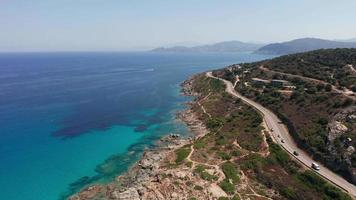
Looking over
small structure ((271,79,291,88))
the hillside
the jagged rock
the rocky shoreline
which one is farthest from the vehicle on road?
small structure ((271,79,291,88))

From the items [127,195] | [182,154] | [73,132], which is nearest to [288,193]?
[182,154]

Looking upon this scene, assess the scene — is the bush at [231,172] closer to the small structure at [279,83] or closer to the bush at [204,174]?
the bush at [204,174]

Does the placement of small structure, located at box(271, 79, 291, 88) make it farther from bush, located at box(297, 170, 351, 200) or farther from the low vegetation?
bush, located at box(297, 170, 351, 200)

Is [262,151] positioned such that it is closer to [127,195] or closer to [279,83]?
[127,195]

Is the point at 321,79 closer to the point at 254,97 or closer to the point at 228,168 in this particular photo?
the point at 254,97

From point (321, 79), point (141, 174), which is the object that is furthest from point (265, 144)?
point (321, 79)

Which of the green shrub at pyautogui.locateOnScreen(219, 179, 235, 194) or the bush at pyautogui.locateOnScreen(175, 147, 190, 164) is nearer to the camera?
the green shrub at pyautogui.locateOnScreen(219, 179, 235, 194)

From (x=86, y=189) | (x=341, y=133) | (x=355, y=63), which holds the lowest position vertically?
(x=86, y=189)

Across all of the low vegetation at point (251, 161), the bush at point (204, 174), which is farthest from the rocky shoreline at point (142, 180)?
the low vegetation at point (251, 161)
